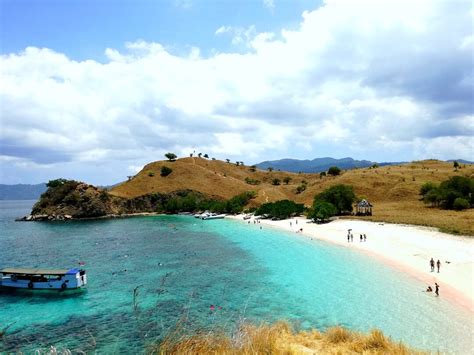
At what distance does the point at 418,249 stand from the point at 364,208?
47491 millimetres

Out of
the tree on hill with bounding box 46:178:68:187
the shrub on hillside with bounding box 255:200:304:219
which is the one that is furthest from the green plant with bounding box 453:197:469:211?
the tree on hill with bounding box 46:178:68:187

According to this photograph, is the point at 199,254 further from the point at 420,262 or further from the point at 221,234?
the point at 420,262

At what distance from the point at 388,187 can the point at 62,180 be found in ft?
422

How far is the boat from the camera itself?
126 ft

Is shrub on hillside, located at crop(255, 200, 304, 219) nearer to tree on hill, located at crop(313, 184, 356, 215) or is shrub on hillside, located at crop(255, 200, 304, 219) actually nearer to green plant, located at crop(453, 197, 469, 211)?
tree on hill, located at crop(313, 184, 356, 215)

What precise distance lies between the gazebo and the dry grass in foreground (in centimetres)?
8008

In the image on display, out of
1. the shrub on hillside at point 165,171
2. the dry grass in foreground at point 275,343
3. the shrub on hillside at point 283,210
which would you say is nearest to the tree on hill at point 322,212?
the shrub on hillside at point 283,210

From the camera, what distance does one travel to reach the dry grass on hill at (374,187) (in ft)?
272

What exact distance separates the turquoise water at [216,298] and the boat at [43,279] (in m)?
1.06

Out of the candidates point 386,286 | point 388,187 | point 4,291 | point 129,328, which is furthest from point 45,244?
point 388,187

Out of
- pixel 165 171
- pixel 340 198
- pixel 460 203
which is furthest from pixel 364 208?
pixel 165 171

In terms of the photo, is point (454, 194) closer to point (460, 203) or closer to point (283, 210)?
point (460, 203)

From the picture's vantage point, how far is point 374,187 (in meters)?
133

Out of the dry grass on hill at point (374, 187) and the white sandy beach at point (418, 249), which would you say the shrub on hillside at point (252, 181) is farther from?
the white sandy beach at point (418, 249)
